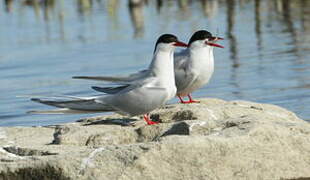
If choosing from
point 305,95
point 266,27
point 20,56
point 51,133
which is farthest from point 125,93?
point 266,27

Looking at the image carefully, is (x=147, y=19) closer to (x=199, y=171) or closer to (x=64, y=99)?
(x=64, y=99)

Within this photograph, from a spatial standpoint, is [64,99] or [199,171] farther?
[64,99]

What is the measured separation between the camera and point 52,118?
794 cm

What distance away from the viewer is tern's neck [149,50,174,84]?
19.8 ft

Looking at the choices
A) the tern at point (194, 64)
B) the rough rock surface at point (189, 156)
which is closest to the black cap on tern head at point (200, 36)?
the tern at point (194, 64)

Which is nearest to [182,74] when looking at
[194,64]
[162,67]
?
[194,64]

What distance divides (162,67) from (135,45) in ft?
22.1

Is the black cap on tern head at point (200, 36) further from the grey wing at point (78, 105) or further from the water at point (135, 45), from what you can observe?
the grey wing at point (78, 105)

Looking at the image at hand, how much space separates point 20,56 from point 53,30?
2.67 meters

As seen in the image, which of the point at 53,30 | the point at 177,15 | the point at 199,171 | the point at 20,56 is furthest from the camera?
the point at 177,15

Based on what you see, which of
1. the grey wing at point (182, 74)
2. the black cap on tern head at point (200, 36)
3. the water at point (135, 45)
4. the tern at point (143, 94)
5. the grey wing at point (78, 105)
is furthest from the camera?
the water at point (135, 45)

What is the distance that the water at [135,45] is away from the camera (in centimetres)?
895

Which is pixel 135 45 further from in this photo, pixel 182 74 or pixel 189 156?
pixel 189 156

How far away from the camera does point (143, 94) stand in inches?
237
